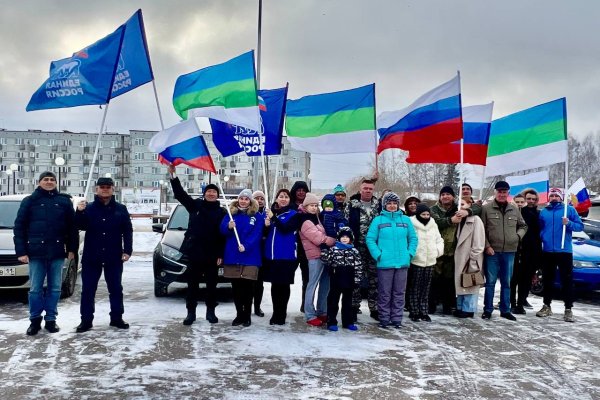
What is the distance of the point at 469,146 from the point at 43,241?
6.63 m

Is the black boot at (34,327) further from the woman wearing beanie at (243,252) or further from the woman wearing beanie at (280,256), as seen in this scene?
the woman wearing beanie at (280,256)

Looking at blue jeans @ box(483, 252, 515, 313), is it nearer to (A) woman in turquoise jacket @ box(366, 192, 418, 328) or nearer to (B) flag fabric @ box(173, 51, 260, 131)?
(A) woman in turquoise jacket @ box(366, 192, 418, 328)

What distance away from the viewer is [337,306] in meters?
6.63

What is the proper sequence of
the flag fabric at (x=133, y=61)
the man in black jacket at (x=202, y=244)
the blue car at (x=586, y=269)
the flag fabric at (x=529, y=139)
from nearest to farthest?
the man in black jacket at (x=202, y=244) < the flag fabric at (x=133, y=61) < the flag fabric at (x=529, y=139) < the blue car at (x=586, y=269)

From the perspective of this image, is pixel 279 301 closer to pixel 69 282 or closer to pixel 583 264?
pixel 69 282

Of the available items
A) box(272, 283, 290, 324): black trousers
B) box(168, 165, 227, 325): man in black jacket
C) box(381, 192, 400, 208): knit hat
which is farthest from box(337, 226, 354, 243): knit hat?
box(168, 165, 227, 325): man in black jacket

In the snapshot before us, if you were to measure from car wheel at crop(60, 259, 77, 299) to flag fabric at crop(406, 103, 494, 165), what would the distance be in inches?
234

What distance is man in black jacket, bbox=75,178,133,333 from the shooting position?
6.20m

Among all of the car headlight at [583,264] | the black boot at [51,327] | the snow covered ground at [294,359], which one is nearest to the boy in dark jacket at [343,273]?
the snow covered ground at [294,359]

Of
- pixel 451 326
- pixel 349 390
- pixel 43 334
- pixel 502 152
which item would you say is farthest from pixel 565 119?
pixel 43 334

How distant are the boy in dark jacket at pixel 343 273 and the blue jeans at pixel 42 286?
3.34 meters

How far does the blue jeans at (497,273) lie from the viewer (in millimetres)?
7477

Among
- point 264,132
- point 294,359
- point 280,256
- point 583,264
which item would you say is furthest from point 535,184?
point 294,359

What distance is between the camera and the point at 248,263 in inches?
259
